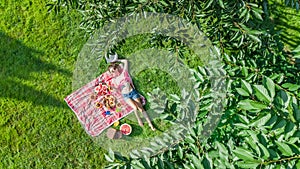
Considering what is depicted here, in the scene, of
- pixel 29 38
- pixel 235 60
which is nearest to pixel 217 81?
pixel 235 60

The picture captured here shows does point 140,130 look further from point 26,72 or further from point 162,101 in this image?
point 162,101

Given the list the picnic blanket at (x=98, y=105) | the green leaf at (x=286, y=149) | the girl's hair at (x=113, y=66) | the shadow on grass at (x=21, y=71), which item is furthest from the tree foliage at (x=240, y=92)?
the shadow on grass at (x=21, y=71)

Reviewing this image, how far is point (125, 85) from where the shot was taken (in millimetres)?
3611

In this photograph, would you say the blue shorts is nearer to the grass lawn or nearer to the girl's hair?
the grass lawn

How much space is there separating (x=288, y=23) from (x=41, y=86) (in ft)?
7.67

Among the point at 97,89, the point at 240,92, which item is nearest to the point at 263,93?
the point at 240,92

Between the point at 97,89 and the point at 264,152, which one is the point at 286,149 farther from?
the point at 97,89

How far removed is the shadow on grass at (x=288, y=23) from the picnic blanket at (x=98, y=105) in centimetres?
136

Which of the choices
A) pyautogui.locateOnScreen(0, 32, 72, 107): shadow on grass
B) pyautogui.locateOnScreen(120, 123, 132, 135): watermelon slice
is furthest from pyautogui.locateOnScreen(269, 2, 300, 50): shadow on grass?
pyautogui.locateOnScreen(0, 32, 72, 107): shadow on grass

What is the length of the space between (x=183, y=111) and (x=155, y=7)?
1.73 ft

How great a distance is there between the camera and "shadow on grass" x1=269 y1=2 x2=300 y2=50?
343 centimetres

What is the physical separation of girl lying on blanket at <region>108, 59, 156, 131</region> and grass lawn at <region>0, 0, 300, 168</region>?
10 centimetres

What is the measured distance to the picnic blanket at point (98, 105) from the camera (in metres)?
3.65

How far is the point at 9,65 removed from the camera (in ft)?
12.7
